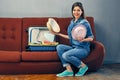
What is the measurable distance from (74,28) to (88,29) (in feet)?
0.69

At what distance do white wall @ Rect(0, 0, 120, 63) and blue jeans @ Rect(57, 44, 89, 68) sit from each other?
101 centimetres

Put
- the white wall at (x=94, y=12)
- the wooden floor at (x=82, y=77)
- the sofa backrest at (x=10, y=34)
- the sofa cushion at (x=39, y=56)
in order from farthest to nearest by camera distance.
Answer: the white wall at (x=94, y=12) < the sofa backrest at (x=10, y=34) < the sofa cushion at (x=39, y=56) < the wooden floor at (x=82, y=77)

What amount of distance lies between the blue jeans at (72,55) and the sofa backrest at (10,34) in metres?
0.87

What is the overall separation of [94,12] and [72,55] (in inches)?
49.3

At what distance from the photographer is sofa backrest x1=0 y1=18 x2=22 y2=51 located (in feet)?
14.2

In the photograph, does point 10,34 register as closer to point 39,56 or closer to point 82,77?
point 39,56

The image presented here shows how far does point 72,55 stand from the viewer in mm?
3818

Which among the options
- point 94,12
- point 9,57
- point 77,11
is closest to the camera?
point 9,57

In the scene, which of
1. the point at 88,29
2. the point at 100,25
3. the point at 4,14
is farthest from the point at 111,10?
the point at 4,14

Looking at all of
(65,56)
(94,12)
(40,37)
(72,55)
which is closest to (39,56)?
(65,56)

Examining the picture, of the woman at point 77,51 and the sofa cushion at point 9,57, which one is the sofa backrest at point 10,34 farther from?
the woman at point 77,51

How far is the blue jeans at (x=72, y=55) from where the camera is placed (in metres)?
3.79

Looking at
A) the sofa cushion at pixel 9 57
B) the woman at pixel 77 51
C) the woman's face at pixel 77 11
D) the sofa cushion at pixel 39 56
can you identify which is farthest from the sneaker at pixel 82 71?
the sofa cushion at pixel 9 57

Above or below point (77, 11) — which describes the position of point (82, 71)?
below
